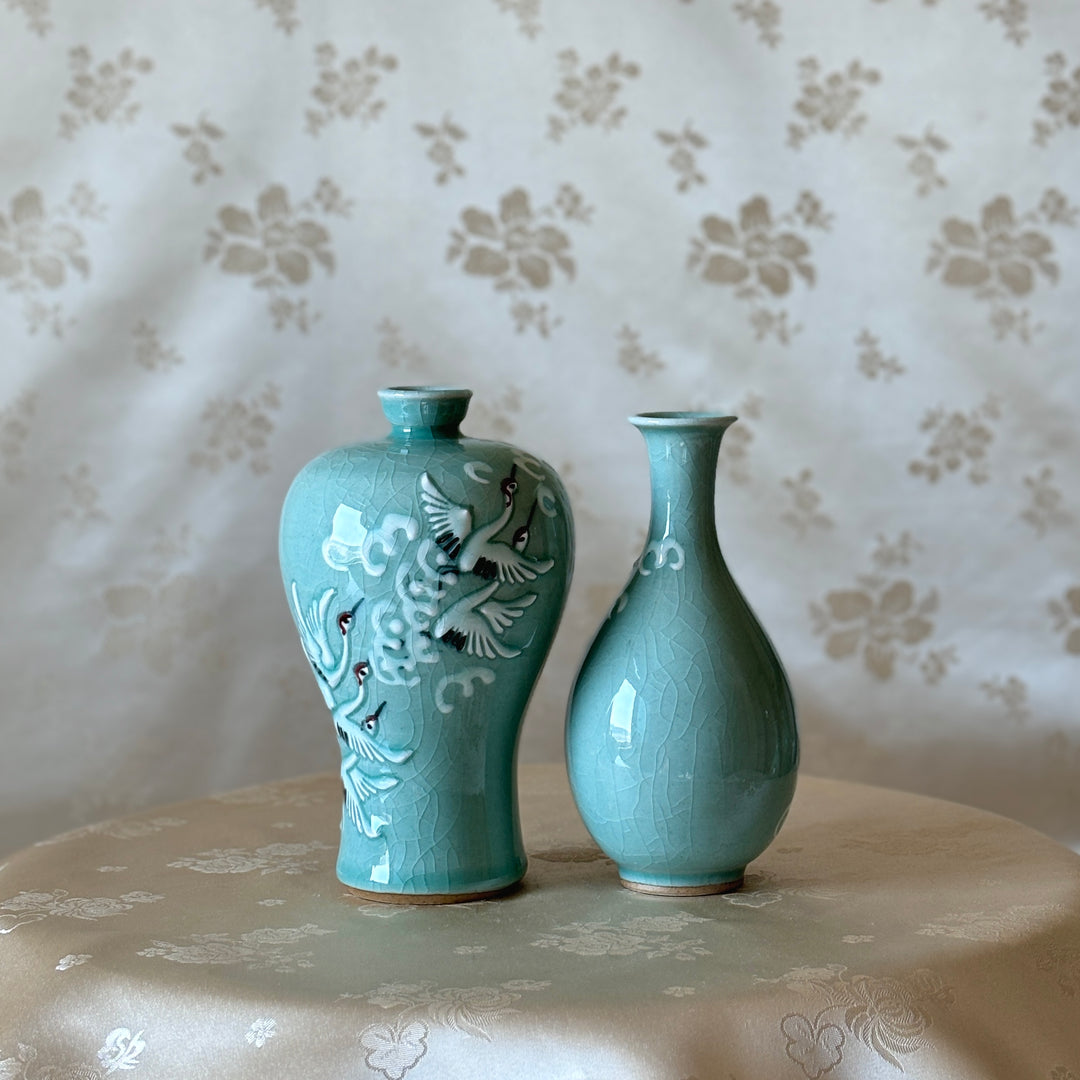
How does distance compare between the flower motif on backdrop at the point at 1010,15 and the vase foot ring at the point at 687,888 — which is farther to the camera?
the flower motif on backdrop at the point at 1010,15

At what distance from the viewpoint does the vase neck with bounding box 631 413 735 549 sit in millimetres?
1014

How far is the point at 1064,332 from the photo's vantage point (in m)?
1.99

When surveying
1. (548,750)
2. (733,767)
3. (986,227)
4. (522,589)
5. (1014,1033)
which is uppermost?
(986,227)

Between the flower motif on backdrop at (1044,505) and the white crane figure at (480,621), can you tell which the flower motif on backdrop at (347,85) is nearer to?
the flower motif on backdrop at (1044,505)

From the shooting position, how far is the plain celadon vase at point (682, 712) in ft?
3.22

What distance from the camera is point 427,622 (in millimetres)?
996

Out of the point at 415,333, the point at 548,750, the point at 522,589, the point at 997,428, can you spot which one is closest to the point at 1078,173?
the point at 997,428

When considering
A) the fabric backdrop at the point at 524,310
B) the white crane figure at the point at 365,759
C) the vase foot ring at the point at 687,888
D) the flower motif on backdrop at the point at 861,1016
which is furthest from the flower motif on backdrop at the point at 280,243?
the flower motif on backdrop at the point at 861,1016

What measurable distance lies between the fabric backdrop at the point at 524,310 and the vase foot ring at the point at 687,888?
991 millimetres

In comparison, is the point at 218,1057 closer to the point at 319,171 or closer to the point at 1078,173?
the point at 319,171

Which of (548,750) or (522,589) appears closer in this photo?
(522,589)

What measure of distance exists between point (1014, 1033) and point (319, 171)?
1.44 meters

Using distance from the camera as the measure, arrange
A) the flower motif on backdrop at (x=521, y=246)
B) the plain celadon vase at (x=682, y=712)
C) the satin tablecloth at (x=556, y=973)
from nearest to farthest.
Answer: the satin tablecloth at (x=556, y=973)
the plain celadon vase at (x=682, y=712)
the flower motif on backdrop at (x=521, y=246)

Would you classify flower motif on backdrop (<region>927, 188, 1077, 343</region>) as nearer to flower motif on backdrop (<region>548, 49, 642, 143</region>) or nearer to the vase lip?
flower motif on backdrop (<region>548, 49, 642, 143</region>)
